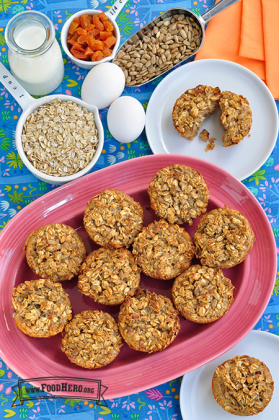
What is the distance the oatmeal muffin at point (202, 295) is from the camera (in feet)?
5.70

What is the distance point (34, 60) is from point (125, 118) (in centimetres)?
57

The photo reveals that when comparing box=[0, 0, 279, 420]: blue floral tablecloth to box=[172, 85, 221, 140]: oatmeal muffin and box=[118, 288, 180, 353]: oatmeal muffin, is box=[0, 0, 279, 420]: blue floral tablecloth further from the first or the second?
box=[118, 288, 180, 353]: oatmeal muffin

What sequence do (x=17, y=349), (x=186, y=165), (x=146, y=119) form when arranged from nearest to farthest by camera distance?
(x=17, y=349) → (x=186, y=165) → (x=146, y=119)

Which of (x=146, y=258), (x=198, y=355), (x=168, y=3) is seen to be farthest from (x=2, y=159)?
(x=198, y=355)

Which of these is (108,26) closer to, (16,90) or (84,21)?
(84,21)

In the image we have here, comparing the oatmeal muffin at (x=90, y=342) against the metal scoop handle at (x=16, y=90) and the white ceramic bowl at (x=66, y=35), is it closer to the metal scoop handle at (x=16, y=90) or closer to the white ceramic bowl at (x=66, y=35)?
the metal scoop handle at (x=16, y=90)

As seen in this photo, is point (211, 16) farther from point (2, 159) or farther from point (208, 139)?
point (2, 159)

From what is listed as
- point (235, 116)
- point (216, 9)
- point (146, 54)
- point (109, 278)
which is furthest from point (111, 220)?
point (216, 9)

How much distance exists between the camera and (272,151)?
2.22 m

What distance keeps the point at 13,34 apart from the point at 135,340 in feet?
5.56

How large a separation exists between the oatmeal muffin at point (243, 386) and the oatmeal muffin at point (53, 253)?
Result: 0.95m

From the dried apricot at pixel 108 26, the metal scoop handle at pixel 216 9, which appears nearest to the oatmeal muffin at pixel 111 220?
the dried apricot at pixel 108 26

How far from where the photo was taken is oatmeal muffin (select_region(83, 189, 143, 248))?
1.77m

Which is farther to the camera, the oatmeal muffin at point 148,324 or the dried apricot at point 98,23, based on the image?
the dried apricot at point 98,23
